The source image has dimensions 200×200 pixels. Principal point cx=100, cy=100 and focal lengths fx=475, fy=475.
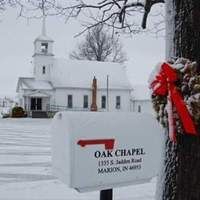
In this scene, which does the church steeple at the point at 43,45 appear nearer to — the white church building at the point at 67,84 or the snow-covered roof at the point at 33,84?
the white church building at the point at 67,84

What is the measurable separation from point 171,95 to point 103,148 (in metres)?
0.70

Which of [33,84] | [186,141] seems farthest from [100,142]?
[33,84]

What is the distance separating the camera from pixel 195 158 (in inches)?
96.0

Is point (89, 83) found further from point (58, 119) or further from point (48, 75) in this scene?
point (58, 119)

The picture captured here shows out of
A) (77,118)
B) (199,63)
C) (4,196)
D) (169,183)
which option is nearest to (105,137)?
(77,118)

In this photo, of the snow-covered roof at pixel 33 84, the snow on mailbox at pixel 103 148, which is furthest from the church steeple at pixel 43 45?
the snow on mailbox at pixel 103 148

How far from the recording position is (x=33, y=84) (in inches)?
2104

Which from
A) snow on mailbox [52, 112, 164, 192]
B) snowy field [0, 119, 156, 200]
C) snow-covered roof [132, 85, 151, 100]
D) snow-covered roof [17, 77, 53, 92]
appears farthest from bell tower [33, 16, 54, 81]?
snow on mailbox [52, 112, 164, 192]

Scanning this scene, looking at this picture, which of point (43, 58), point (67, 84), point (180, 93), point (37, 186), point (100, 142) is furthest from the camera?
point (43, 58)

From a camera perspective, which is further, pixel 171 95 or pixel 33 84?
pixel 33 84

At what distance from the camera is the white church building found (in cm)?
5234

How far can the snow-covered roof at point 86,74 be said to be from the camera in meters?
54.1

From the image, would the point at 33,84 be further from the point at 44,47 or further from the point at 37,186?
the point at 37,186

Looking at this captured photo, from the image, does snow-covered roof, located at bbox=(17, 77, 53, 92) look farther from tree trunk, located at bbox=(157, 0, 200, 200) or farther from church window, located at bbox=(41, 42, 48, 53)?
tree trunk, located at bbox=(157, 0, 200, 200)
